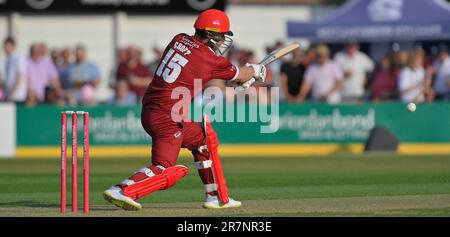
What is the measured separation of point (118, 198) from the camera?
12.5m

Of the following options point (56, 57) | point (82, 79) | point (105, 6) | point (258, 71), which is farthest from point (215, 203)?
point (105, 6)

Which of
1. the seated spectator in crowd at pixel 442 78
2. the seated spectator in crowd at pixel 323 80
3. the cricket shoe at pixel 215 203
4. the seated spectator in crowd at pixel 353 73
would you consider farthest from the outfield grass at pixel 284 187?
the seated spectator in crowd at pixel 442 78

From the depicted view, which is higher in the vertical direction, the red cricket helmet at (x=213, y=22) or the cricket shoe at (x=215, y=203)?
the red cricket helmet at (x=213, y=22)

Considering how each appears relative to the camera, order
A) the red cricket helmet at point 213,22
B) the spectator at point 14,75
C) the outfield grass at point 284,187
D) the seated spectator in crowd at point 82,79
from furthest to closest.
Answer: the seated spectator in crowd at point 82,79
the spectator at point 14,75
the red cricket helmet at point 213,22
the outfield grass at point 284,187

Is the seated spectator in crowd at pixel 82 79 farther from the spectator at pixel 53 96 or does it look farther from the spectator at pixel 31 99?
the spectator at pixel 31 99

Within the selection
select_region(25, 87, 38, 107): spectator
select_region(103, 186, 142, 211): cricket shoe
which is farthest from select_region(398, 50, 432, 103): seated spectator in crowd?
select_region(103, 186, 142, 211): cricket shoe

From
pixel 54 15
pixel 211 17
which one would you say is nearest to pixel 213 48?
pixel 211 17

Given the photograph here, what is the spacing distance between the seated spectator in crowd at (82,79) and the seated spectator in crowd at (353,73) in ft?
17.5

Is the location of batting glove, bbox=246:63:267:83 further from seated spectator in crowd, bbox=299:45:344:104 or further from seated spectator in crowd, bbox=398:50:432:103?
seated spectator in crowd, bbox=398:50:432:103

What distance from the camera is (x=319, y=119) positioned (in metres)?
24.5

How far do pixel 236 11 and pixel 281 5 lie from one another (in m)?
1.30

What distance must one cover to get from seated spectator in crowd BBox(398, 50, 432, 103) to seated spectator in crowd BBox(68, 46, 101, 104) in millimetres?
6527

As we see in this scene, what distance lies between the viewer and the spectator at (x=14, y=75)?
24.7 m
